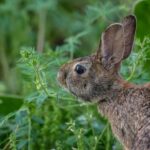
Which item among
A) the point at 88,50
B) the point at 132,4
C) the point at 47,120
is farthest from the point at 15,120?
the point at 88,50

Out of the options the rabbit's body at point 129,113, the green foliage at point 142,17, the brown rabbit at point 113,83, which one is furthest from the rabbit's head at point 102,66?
the green foliage at point 142,17

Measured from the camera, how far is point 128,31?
22.5 ft

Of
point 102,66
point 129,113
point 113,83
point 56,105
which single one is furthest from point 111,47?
point 56,105

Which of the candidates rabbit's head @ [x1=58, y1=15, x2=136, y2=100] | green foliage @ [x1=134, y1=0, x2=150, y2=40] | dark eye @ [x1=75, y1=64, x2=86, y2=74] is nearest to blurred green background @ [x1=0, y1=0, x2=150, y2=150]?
green foliage @ [x1=134, y1=0, x2=150, y2=40]

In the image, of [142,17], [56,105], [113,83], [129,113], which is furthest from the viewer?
[142,17]

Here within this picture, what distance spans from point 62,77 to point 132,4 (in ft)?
5.34

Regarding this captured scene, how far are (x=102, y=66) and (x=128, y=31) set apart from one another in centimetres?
32

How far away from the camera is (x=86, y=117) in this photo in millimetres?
7098

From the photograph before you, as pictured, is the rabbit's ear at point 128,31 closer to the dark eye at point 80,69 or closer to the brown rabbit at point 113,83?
the brown rabbit at point 113,83

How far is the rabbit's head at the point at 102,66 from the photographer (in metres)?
6.82

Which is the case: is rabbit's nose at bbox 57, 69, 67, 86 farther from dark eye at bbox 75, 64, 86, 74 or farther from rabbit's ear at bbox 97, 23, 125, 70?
rabbit's ear at bbox 97, 23, 125, 70

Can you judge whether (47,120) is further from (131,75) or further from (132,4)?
(132,4)

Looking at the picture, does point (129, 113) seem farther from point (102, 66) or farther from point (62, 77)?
point (62, 77)

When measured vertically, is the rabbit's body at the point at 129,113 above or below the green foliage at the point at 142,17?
below
